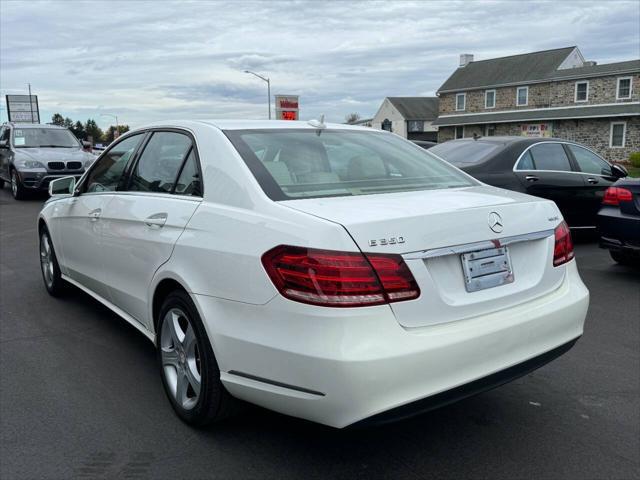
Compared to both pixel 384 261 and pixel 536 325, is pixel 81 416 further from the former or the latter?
pixel 536 325

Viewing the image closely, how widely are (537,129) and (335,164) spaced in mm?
46422

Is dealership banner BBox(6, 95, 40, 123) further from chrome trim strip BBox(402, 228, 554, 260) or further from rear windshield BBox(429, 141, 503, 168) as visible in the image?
chrome trim strip BBox(402, 228, 554, 260)

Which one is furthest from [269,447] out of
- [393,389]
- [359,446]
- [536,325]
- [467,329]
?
[536,325]

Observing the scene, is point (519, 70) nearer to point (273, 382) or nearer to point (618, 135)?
point (618, 135)

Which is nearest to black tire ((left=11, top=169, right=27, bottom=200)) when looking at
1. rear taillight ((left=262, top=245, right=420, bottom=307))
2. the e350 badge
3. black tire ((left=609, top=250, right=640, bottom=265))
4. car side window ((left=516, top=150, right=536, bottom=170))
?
car side window ((left=516, top=150, right=536, bottom=170))

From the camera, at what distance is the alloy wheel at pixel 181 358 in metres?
3.25

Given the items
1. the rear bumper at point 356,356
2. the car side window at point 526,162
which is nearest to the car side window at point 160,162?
the rear bumper at point 356,356

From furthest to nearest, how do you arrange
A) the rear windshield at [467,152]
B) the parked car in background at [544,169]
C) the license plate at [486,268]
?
the rear windshield at [467,152], the parked car in background at [544,169], the license plate at [486,268]

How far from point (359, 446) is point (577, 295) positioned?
1.36 meters

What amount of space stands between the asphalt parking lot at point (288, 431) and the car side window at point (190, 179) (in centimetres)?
120

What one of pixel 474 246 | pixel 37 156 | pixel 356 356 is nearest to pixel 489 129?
pixel 37 156

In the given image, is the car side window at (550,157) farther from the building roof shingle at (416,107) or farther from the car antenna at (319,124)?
the building roof shingle at (416,107)

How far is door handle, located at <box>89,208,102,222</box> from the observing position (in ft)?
14.5

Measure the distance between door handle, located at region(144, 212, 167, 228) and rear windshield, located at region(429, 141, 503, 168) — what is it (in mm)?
5321
